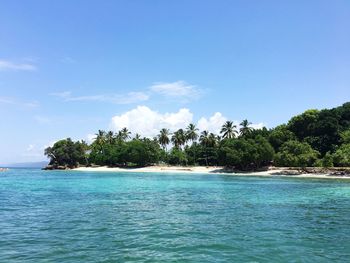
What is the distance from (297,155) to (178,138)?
6105 cm

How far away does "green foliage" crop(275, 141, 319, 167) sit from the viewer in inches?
3511

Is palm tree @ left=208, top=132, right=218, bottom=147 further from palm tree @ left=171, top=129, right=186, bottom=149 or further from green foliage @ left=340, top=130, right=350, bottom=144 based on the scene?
green foliage @ left=340, top=130, right=350, bottom=144

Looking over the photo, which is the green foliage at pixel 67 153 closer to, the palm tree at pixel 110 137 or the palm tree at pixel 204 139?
the palm tree at pixel 110 137

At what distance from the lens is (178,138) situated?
14512 cm

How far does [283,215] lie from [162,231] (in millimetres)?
9852

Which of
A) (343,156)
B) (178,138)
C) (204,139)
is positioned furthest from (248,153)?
(178,138)

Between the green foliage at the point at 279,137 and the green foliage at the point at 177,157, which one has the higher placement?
the green foliage at the point at 279,137

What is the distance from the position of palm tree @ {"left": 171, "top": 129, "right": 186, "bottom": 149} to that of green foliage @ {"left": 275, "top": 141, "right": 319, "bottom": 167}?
55372 mm

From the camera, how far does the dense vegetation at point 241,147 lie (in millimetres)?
91875

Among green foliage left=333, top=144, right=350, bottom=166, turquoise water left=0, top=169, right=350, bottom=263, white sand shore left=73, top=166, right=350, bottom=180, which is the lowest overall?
turquoise water left=0, top=169, right=350, bottom=263

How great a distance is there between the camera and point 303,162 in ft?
292

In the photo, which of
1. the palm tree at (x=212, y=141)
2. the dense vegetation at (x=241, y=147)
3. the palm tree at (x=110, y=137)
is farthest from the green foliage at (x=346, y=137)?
the palm tree at (x=110, y=137)

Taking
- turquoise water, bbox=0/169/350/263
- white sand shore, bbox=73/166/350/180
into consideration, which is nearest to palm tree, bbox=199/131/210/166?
white sand shore, bbox=73/166/350/180

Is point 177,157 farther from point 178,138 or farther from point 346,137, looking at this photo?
point 346,137
